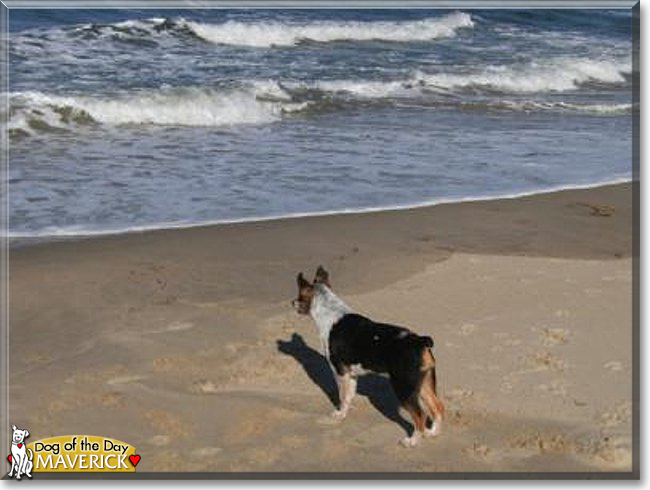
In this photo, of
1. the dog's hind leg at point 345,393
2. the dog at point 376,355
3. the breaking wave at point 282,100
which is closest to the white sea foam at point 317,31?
the breaking wave at point 282,100

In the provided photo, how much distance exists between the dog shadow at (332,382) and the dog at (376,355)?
15cm

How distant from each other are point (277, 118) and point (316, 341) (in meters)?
10.0

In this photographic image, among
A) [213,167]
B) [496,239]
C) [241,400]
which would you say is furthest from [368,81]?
[241,400]

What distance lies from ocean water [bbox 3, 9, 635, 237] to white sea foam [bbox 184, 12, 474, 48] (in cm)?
8

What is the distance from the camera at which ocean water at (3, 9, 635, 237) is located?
11.3 meters

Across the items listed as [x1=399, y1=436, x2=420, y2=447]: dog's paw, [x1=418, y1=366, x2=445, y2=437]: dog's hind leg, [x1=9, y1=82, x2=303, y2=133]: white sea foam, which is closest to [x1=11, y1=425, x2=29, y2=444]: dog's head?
[x1=399, y1=436, x2=420, y2=447]: dog's paw

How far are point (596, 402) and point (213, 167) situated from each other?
7361mm

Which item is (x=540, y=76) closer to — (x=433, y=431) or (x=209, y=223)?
(x=209, y=223)

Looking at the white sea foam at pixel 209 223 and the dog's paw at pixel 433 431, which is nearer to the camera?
the dog's paw at pixel 433 431

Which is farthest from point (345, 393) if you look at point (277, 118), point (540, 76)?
point (540, 76)

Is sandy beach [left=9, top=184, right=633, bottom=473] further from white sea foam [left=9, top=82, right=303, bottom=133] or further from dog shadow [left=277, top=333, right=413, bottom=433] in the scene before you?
white sea foam [left=9, top=82, right=303, bottom=133]

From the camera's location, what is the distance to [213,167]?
1259cm
